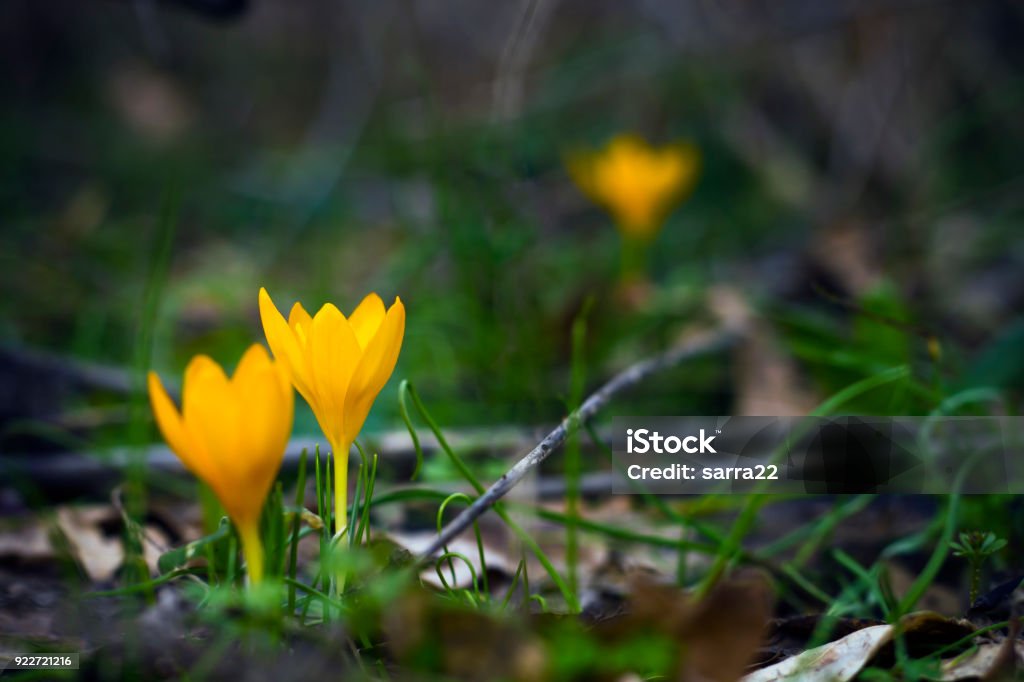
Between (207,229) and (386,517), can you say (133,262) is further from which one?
(386,517)

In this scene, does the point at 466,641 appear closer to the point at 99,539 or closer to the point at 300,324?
the point at 300,324

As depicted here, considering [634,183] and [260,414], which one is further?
[634,183]

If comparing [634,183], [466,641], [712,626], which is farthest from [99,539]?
[634,183]

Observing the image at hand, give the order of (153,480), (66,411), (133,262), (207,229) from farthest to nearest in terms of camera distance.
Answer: (207,229), (133,262), (66,411), (153,480)

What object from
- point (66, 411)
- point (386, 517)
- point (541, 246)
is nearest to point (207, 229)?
point (541, 246)

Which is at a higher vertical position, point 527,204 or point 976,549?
point 527,204

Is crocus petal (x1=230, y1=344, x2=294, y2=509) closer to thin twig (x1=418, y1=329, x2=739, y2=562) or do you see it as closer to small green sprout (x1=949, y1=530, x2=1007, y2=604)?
thin twig (x1=418, y1=329, x2=739, y2=562)
